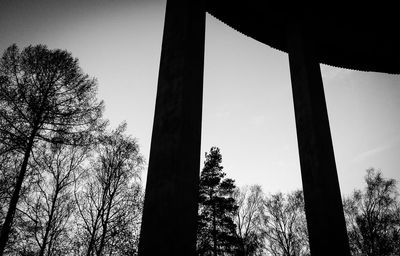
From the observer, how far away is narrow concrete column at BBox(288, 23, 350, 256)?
319 cm

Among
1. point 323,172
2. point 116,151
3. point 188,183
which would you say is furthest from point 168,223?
point 116,151

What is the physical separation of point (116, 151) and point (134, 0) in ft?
28.4

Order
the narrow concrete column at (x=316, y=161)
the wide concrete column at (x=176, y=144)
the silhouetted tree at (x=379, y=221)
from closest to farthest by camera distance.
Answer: the wide concrete column at (x=176, y=144)
the narrow concrete column at (x=316, y=161)
the silhouetted tree at (x=379, y=221)

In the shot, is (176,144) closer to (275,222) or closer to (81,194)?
(81,194)

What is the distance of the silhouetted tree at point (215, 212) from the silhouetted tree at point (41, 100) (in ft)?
50.1

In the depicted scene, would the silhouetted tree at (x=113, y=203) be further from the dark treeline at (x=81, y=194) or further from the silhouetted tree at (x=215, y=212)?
the silhouetted tree at (x=215, y=212)

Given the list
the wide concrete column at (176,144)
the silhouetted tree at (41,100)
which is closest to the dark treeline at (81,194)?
the silhouetted tree at (41,100)

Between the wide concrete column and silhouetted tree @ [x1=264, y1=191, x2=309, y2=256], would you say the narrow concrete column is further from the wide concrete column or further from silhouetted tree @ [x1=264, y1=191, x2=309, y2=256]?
silhouetted tree @ [x1=264, y1=191, x2=309, y2=256]

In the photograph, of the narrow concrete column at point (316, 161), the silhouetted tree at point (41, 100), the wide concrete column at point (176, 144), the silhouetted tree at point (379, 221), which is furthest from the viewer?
the silhouetted tree at point (379, 221)

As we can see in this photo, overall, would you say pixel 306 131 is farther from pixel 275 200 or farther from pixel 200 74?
pixel 275 200

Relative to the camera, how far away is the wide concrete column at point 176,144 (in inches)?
69.4

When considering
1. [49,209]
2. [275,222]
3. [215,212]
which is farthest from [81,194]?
[275,222]

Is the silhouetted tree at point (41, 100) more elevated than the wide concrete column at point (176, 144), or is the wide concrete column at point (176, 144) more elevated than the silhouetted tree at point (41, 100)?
the silhouetted tree at point (41, 100)

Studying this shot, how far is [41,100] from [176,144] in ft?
31.1
